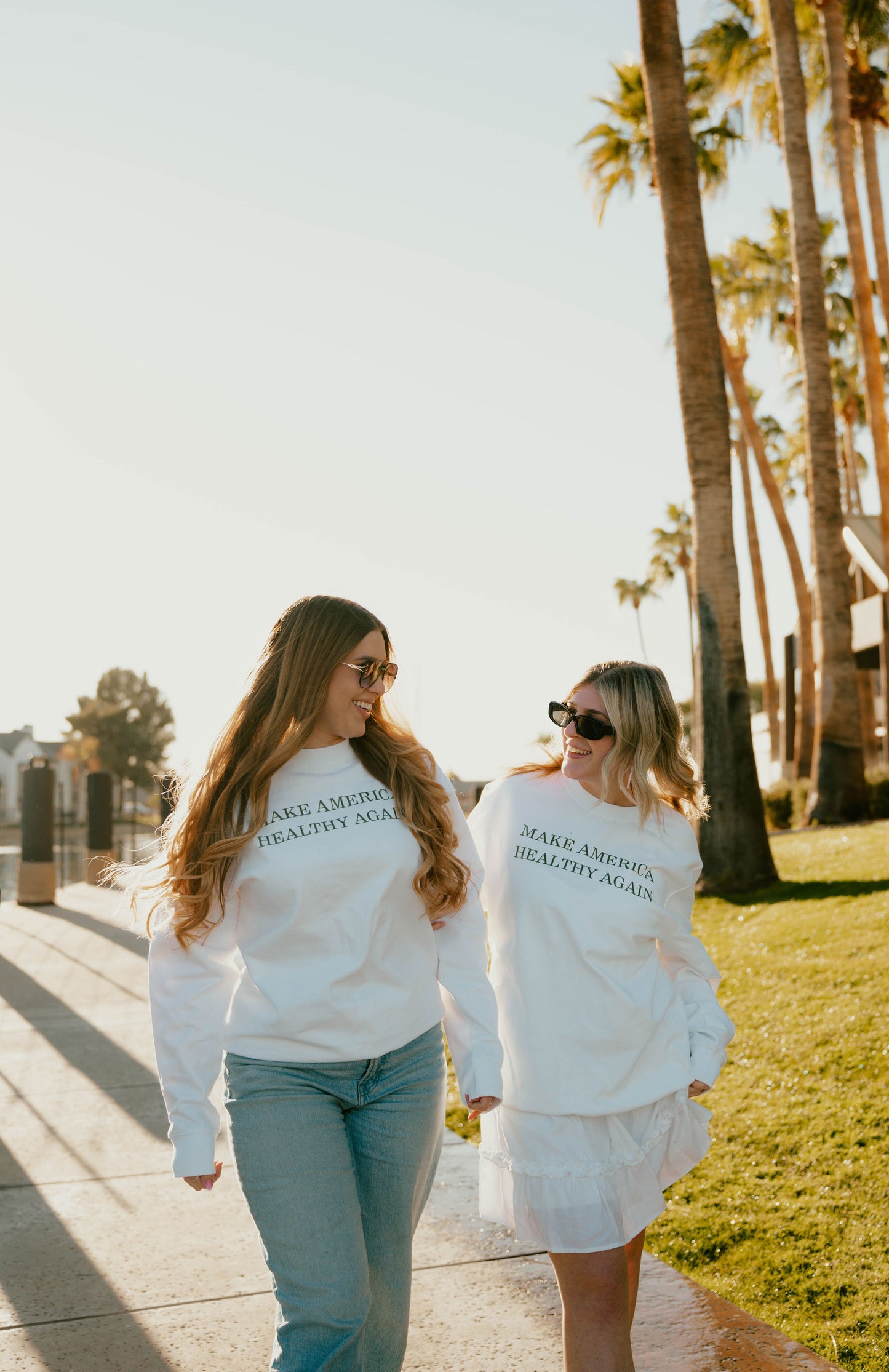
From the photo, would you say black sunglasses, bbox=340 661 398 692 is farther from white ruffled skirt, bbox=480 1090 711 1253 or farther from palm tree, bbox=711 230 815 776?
palm tree, bbox=711 230 815 776

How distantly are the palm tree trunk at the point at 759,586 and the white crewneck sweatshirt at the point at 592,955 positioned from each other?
2785 cm

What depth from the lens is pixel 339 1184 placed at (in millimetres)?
2559

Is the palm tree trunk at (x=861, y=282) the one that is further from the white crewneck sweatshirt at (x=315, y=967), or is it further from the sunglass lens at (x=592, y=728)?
the white crewneck sweatshirt at (x=315, y=967)

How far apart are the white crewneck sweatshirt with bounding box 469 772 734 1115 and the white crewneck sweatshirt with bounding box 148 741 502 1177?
126mm

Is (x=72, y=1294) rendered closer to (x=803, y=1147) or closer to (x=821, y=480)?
(x=803, y=1147)

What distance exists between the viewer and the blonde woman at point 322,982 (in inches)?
100.0

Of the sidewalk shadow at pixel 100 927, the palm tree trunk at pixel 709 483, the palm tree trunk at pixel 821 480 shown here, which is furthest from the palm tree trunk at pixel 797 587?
the sidewalk shadow at pixel 100 927

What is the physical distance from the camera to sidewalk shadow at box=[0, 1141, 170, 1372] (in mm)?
3631

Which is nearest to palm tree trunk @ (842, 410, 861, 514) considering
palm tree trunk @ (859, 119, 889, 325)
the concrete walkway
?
palm tree trunk @ (859, 119, 889, 325)

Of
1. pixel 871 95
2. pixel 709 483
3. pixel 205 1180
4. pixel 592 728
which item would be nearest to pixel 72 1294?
pixel 205 1180

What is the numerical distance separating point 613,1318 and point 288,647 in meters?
1.71

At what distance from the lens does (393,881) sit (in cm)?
277

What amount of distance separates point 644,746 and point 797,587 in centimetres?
2285

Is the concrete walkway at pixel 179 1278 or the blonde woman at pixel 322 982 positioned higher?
the blonde woman at pixel 322 982
